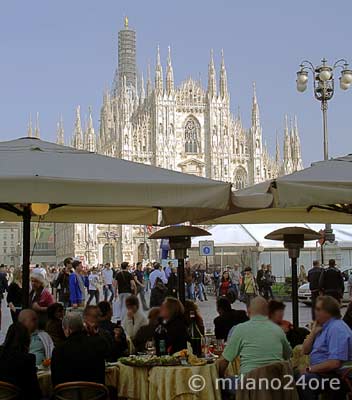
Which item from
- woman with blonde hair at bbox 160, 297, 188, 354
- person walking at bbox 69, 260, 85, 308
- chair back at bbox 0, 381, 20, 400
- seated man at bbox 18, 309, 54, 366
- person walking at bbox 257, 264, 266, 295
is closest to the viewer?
chair back at bbox 0, 381, 20, 400

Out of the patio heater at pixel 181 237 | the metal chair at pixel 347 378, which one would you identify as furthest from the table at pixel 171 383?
the patio heater at pixel 181 237

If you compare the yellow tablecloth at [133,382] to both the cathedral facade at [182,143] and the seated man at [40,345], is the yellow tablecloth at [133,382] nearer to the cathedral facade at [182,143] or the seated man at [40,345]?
the seated man at [40,345]

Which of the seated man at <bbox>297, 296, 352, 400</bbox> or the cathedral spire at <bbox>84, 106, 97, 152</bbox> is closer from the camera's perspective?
the seated man at <bbox>297, 296, 352, 400</bbox>

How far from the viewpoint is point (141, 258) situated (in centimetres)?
5494

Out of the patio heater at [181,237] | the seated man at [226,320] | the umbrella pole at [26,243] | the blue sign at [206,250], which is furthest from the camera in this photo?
the blue sign at [206,250]

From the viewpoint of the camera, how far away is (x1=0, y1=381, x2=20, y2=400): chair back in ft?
15.0

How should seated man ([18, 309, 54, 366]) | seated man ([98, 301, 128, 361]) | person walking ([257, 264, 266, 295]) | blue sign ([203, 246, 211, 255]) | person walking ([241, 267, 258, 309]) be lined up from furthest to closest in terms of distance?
blue sign ([203, 246, 211, 255]) → person walking ([257, 264, 266, 295]) → person walking ([241, 267, 258, 309]) → seated man ([98, 301, 128, 361]) → seated man ([18, 309, 54, 366])

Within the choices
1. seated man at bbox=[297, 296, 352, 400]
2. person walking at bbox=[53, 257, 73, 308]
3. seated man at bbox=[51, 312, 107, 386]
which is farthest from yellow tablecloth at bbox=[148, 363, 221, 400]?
person walking at bbox=[53, 257, 73, 308]

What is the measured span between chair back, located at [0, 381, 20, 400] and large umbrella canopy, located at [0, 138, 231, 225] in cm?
131

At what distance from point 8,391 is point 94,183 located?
1.61m

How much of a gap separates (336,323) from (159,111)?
51.6 m

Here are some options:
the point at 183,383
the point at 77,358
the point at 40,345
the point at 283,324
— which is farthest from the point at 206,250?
the point at 77,358

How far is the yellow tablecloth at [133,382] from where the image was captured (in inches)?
210

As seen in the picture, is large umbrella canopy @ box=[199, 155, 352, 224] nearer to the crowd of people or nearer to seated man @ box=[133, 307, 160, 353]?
the crowd of people
